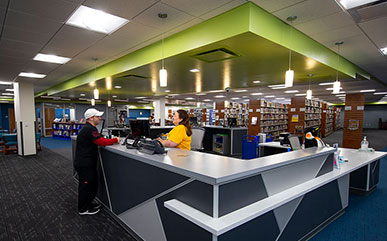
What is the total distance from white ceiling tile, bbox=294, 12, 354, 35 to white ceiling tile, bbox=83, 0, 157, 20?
244cm

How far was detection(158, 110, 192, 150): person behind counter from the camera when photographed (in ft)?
9.75

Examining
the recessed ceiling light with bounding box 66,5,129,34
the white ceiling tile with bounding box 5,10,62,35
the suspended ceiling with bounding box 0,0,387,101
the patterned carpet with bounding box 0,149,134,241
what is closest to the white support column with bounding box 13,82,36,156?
the patterned carpet with bounding box 0,149,134,241

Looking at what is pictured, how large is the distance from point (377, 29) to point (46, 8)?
5.18m

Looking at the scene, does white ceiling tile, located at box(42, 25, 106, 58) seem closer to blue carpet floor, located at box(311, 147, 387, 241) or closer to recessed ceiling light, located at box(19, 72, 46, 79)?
recessed ceiling light, located at box(19, 72, 46, 79)

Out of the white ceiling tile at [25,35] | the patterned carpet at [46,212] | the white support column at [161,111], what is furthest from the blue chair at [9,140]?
the white support column at [161,111]

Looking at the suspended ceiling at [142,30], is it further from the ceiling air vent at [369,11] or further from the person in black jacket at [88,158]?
the person in black jacket at [88,158]

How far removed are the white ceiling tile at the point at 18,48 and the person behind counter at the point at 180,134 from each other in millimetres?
3499

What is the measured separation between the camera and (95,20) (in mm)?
3215

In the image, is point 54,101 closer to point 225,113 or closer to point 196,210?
point 225,113

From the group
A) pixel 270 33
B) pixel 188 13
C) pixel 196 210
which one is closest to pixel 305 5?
pixel 270 33

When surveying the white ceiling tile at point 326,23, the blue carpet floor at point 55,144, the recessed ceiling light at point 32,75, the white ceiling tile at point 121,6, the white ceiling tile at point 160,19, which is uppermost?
the white ceiling tile at point 326,23

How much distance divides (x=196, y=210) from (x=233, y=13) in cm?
259

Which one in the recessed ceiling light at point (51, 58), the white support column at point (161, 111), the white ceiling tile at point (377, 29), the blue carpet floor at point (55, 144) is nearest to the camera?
the white ceiling tile at point (377, 29)

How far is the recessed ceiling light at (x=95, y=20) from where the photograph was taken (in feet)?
9.70
